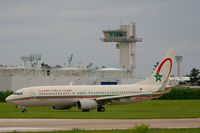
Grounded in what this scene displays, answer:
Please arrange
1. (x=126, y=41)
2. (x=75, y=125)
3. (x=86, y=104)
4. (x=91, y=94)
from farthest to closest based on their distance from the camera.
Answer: (x=126, y=41), (x=91, y=94), (x=86, y=104), (x=75, y=125)

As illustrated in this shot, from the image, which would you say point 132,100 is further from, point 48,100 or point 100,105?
point 48,100

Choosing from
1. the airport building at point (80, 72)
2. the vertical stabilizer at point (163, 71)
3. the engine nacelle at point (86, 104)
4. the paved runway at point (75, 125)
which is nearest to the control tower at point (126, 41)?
the airport building at point (80, 72)

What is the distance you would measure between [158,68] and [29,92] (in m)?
15.3

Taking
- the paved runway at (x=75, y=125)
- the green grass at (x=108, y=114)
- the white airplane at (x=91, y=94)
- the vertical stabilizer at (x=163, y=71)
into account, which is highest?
the vertical stabilizer at (x=163, y=71)

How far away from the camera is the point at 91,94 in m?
66.4

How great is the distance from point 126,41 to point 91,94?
88.6m

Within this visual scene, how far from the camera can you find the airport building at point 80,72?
362 feet

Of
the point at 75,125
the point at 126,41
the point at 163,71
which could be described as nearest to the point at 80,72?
the point at 126,41

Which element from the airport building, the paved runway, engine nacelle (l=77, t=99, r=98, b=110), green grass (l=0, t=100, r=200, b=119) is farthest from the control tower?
Result: the paved runway

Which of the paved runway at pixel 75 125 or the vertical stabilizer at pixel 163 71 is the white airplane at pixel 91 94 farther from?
the paved runway at pixel 75 125

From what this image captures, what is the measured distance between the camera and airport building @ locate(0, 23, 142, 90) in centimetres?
11031

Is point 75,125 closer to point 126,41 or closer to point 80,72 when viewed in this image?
point 80,72

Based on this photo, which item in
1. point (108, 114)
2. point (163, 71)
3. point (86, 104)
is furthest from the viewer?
point (163, 71)

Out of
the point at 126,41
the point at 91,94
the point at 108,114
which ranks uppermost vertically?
the point at 126,41
